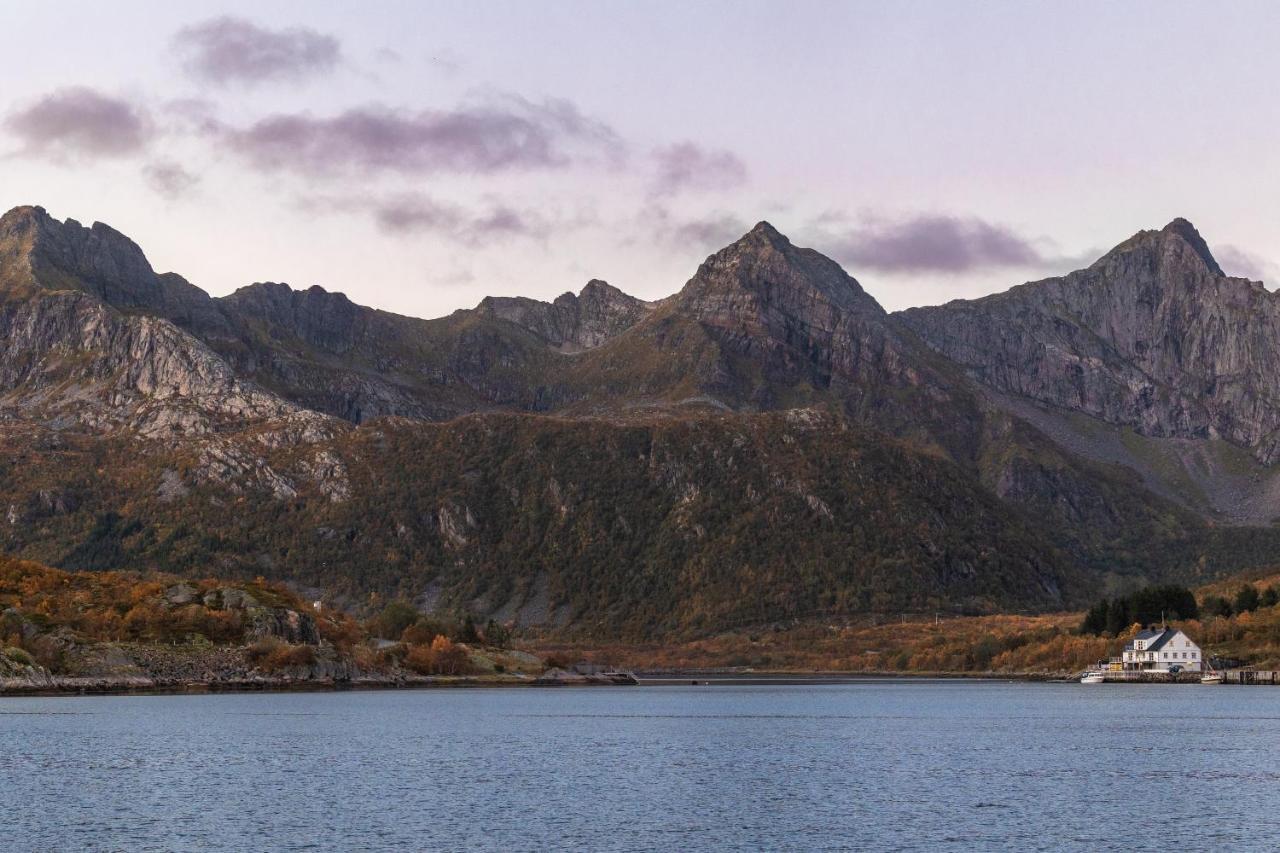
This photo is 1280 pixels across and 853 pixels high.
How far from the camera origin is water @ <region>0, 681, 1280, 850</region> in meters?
79.4

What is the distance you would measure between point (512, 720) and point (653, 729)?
2298 centimetres

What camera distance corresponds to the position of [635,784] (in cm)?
10419

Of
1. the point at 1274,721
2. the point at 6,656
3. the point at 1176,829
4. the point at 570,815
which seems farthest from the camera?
the point at 6,656

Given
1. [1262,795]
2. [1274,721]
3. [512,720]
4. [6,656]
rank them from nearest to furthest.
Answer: [1262,795] → [1274,721] → [512,720] → [6,656]

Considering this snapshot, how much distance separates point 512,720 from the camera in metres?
180

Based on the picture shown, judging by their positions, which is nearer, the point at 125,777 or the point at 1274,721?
the point at 125,777

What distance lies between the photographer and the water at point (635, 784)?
7938cm

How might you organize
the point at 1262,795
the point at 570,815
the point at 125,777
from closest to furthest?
the point at 570,815 < the point at 1262,795 < the point at 125,777

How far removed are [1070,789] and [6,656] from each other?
474 feet

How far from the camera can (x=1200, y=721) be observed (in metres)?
162

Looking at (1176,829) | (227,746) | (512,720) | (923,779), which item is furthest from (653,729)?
(1176,829)

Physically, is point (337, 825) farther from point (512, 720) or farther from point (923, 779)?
point (512, 720)

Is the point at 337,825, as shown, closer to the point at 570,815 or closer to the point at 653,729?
the point at 570,815

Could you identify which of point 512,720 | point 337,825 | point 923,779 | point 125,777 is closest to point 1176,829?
point 923,779
